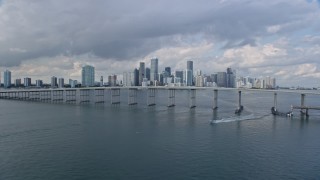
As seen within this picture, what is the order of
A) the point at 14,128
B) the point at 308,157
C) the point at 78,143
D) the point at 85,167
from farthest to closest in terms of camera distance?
the point at 14,128 → the point at 78,143 → the point at 308,157 → the point at 85,167

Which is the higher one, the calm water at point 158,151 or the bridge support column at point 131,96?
the bridge support column at point 131,96

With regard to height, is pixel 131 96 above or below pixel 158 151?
above

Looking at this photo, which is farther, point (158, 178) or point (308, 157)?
point (308, 157)

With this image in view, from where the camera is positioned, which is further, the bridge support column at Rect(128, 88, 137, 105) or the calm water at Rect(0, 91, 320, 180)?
the bridge support column at Rect(128, 88, 137, 105)

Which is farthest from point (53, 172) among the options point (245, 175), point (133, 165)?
point (245, 175)

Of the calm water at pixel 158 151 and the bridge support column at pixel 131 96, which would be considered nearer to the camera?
the calm water at pixel 158 151

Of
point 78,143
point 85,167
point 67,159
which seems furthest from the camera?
point 78,143

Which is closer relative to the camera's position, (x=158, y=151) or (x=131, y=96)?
(x=158, y=151)

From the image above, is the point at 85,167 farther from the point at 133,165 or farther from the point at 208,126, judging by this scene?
the point at 208,126

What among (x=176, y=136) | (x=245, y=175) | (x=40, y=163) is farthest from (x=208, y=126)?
(x=40, y=163)

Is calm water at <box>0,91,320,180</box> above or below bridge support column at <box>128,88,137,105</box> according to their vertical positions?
below
